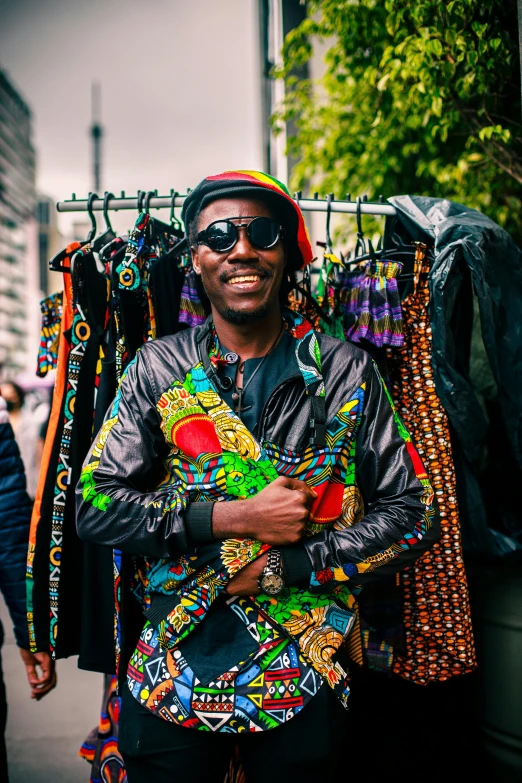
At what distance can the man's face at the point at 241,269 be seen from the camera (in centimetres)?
172

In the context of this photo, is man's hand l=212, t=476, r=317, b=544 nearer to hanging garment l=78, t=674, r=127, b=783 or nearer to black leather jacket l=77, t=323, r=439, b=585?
black leather jacket l=77, t=323, r=439, b=585

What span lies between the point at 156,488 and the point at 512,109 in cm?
295

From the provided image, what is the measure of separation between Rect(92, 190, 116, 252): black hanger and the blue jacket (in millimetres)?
673

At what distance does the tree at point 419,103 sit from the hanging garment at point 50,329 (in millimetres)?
1999

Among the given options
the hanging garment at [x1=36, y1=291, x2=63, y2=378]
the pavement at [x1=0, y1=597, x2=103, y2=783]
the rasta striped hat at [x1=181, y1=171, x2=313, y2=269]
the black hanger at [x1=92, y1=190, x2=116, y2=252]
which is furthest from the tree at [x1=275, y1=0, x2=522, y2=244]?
the pavement at [x1=0, y1=597, x2=103, y2=783]

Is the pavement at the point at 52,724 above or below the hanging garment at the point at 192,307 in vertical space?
below

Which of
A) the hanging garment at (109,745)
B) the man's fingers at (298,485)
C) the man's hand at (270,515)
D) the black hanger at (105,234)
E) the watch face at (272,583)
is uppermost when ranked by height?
the black hanger at (105,234)

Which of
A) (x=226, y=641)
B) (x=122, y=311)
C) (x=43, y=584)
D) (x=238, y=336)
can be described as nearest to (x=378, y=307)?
(x=238, y=336)

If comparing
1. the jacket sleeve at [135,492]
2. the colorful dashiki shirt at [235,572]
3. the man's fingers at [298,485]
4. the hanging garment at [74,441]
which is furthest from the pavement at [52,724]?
the man's fingers at [298,485]

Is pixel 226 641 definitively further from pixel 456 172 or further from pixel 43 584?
pixel 456 172

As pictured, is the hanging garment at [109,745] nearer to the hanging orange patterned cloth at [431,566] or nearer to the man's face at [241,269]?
the hanging orange patterned cloth at [431,566]

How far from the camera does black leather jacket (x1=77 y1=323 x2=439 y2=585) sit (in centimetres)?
153

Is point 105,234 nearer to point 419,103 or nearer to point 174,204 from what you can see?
point 174,204

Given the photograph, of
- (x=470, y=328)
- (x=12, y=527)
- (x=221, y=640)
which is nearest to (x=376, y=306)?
(x=470, y=328)
